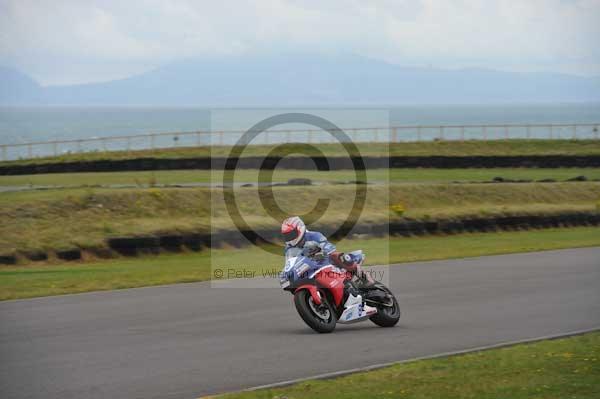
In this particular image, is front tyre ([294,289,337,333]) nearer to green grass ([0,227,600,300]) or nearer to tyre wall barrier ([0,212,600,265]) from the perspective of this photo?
green grass ([0,227,600,300])

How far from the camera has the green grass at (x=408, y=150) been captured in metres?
44.4

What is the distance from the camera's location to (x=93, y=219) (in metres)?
23.7

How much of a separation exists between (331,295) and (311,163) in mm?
32314

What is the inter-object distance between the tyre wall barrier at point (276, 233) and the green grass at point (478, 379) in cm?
1408

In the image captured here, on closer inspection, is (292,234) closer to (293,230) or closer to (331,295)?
(293,230)

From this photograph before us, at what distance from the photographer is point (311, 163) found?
143ft

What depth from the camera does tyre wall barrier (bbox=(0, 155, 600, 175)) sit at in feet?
134

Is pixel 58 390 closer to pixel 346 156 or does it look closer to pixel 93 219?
pixel 93 219

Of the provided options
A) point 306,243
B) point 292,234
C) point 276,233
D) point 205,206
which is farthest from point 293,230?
point 205,206

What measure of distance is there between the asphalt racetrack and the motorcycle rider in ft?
3.30

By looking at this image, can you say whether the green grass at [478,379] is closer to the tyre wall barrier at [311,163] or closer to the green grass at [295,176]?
the green grass at [295,176]

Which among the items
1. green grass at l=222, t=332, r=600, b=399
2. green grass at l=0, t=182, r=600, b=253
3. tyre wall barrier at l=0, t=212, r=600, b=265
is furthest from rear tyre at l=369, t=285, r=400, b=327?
green grass at l=0, t=182, r=600, b=253
